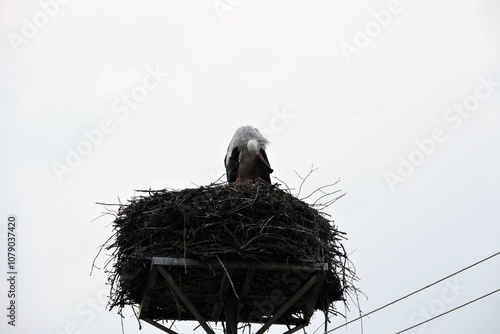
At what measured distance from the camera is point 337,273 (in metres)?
7.22

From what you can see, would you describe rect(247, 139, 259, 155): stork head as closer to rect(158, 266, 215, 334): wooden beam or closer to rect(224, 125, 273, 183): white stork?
rect(224, 125, 273, 183): white stork

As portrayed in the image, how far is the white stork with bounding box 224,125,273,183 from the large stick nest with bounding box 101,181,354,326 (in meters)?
3.11

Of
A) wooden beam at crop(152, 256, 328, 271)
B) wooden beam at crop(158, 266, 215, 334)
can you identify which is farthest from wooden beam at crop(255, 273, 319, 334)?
wooden beam at crop(158, 266, 215, 334)

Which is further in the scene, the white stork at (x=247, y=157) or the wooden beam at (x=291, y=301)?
the white stork at (x=247, y=157)

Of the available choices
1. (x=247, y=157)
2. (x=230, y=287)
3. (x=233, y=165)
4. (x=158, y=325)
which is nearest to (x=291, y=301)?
(x=230, y=287)

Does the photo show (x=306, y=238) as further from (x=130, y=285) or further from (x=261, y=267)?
(x=130, y=285)

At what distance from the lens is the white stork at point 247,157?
10.7 m

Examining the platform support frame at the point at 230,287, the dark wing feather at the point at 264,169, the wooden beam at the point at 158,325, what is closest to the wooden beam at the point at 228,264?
the platform support frame at the point at 230,287

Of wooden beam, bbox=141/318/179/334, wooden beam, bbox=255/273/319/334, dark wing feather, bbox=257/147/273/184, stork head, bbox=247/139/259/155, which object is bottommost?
wooden beam, bbox=255/273/319/334

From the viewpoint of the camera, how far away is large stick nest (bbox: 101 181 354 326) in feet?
22.2

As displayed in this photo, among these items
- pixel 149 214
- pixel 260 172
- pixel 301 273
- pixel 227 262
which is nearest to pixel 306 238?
pixel 301 273

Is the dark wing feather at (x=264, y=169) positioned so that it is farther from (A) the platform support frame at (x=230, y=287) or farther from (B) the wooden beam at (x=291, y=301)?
(B) the wooden beam at (x=291, y=301)

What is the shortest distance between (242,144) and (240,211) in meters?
3.91

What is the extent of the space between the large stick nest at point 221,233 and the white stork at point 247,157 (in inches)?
122
